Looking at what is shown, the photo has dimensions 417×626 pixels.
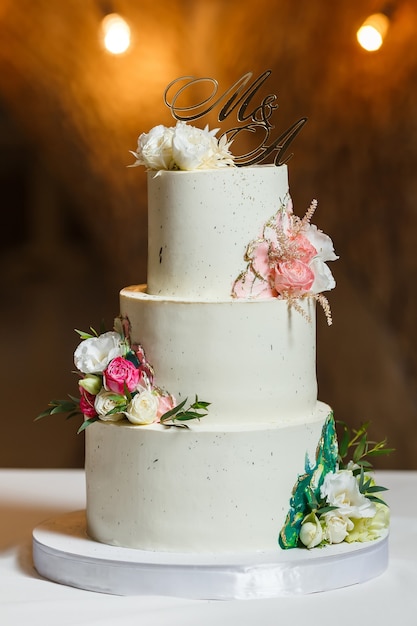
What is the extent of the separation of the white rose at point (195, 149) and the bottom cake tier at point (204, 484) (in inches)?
26.3

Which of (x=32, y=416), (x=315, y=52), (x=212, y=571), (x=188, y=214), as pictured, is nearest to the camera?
(x=212, y=571)

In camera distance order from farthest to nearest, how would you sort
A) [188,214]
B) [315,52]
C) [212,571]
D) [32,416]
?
[32,416]
[315,52]
[188,214]
[212,571]

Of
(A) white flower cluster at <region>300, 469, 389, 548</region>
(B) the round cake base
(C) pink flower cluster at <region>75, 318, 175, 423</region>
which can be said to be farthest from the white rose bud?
(A) white flower cluster at <region>300, 469, 389, 548</region>

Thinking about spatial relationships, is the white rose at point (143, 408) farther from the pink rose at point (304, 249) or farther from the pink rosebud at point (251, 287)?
the pink rose at point (304, 249)

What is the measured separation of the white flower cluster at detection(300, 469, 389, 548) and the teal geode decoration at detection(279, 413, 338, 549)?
0.02m

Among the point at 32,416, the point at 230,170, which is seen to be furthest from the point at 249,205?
the point at 32,416

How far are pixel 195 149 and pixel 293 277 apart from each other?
1.34 ft

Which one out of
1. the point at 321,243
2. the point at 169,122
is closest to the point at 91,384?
the point at 321,243

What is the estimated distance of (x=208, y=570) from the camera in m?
2.76

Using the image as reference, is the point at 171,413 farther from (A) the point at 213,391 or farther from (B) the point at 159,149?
(B) the point at 159,149

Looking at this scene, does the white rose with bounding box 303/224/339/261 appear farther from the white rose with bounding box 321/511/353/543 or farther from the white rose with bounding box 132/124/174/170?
the white rose with bounding box 321/511/353/543

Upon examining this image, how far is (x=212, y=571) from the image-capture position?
9.06ft

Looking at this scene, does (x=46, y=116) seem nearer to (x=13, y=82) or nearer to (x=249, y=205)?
(x=13, y=82)

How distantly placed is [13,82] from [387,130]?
5.50ft
